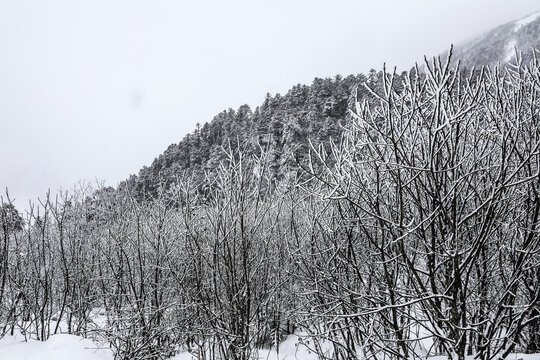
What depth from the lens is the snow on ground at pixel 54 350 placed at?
7512 mm

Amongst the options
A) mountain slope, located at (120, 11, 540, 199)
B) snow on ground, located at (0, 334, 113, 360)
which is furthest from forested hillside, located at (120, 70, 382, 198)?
snow on ground, located at (0, 334, 113, 360)

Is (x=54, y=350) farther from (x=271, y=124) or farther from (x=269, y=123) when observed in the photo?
(x=269, y=123)

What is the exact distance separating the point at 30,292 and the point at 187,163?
64.5 metres

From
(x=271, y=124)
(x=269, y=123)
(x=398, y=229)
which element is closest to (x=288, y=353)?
(x=398, y=229)

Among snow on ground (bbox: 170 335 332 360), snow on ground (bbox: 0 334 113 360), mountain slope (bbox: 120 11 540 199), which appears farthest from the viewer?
mountain slope (bbox: 120 11 540 199)

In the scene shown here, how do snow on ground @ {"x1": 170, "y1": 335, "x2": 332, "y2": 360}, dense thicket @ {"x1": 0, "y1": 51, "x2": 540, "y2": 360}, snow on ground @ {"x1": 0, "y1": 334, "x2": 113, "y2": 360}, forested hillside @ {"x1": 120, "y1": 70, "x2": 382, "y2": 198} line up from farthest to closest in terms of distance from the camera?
forested hillside @ {"x1": 120, "y1": 70, "x2": 382, "y2": 198}
snow on ground @ {"x1": 170, "y1": 335, "x2": 332, "y2": 360}
snow on ground @ {"x1": 0, "y1": 334, "x2": 113, "y2": 360}
dense thicket @ {"x1": 0, "y1": 51, "x2": 540, "y2": 360}

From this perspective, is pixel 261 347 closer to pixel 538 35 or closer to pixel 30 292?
pixel 30 292

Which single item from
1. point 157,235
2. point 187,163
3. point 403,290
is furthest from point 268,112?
point 403,290

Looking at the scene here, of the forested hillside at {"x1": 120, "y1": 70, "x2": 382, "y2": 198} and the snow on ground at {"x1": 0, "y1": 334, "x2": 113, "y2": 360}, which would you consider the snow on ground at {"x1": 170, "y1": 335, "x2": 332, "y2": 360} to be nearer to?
the snow on ground at {"x1": 0, "y1": 334, "x2": 113, "y2": 360}

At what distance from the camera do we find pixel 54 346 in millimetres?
7953

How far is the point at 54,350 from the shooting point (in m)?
7.73

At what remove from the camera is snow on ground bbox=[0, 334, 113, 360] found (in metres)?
7.51

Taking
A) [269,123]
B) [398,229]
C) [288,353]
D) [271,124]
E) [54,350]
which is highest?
[269,123]

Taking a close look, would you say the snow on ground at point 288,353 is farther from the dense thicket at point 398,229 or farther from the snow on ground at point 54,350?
the snow on ground at point 54,350
